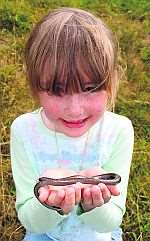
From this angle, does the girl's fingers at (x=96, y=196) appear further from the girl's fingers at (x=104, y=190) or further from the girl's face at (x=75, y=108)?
the girl's face at (x=75, y=108)

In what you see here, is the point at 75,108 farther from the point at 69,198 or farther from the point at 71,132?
the point at 69,198

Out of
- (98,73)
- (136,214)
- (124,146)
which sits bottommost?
(136,214)

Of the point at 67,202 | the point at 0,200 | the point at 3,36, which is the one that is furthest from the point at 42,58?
the point at 3,36

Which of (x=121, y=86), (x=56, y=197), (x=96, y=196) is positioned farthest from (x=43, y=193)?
(x=121, y=86)

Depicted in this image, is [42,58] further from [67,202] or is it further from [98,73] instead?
[67,202]

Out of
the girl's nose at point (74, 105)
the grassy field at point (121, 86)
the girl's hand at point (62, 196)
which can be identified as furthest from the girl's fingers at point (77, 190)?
the grassy field at point (121, 86)

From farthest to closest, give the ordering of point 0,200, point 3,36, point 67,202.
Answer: point 3,36, point 0,200, point 67,202

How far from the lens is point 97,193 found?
2.28 m

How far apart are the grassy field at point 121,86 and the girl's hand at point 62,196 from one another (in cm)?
129

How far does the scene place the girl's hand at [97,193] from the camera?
2275 mm

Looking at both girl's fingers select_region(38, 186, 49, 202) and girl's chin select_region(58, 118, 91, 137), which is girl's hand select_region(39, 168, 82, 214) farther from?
girl's chin select_region(58, 118, 91, 137)

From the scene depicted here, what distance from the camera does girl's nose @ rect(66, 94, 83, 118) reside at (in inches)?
95.8

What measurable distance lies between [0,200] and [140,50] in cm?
209

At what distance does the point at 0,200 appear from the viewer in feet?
11.9
